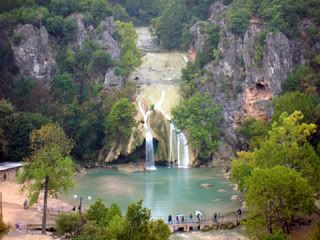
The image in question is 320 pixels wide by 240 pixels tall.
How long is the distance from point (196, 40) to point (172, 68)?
5027 mm

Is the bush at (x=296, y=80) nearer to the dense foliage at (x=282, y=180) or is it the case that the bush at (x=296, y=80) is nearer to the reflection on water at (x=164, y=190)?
the reflection on water at (x=164, y=190)

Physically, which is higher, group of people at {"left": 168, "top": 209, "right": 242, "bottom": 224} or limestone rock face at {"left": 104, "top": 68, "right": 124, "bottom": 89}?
limestone rock face at {"left": 104, "top": 68, "right": 124, "bottom": 89}

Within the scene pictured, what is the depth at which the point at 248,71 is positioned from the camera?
71875 millimetres

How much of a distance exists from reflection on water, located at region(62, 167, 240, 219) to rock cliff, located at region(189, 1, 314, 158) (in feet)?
28.3

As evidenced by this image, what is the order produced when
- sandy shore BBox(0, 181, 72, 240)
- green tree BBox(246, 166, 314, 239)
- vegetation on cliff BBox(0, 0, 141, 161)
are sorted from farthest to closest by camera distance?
vegetation on cliff BBox(0, 0, 141, 161)
sandy shore BBox(0, 181, 72, 240)
green tree BBox(246, 166, 314, 239)

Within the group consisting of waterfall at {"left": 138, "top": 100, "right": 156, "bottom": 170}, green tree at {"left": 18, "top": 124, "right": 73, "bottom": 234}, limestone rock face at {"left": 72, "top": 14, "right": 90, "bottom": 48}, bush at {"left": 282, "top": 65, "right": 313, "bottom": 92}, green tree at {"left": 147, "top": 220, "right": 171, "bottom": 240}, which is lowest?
green tree at {"left": 147, "top": 220, "right": 171, "bottom": 240}

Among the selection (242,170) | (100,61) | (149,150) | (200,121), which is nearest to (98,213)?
(242,170)

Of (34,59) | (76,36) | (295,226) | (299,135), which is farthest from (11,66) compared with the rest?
(295,226)

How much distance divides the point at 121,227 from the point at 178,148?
3734 cm

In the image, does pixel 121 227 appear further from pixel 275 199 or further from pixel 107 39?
pixel 107 39

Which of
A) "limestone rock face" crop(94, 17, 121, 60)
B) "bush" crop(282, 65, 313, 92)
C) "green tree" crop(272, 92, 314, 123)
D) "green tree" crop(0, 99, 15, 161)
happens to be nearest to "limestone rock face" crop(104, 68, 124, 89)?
"limestone rock face" crop(94, 17, 121, 60)

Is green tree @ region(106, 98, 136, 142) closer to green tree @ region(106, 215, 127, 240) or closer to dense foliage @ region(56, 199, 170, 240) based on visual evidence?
dense foliage @ region(56, 199, 170, 240)

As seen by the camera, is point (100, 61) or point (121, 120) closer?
point (121, 120)

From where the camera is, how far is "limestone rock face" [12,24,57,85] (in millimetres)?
74688
